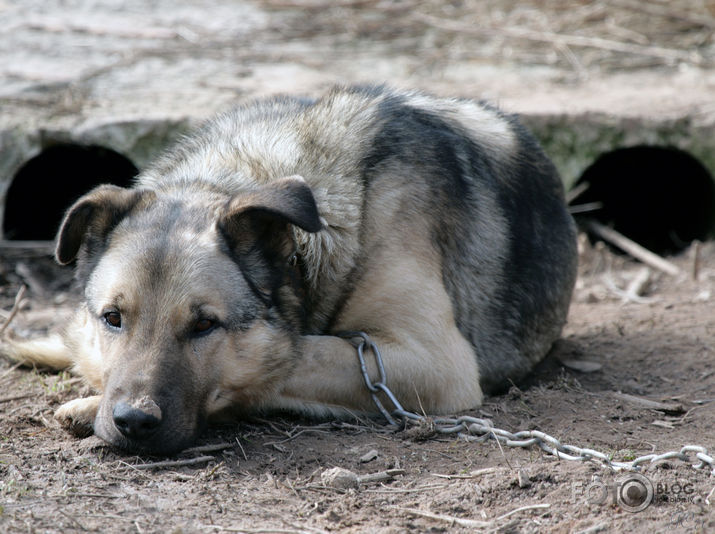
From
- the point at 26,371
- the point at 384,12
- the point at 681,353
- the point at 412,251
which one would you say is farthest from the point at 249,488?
the point at 384,12

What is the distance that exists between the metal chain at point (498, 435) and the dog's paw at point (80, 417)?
1170 mm

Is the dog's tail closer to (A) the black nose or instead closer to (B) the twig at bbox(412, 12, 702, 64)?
(A) the black nose

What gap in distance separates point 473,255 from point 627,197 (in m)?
4.51

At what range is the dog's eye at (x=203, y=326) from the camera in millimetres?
3314

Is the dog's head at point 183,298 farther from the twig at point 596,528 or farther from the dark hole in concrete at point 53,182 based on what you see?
the dark hole in concrete at point 53,182

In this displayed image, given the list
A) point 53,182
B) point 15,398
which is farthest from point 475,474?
point 53,182

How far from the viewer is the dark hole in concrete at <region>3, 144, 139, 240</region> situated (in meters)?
7.60

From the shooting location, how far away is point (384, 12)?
10.1m

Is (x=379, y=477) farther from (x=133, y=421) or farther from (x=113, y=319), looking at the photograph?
(x=113, y=319)

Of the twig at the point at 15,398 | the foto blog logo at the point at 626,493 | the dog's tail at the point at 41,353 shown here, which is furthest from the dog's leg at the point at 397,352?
the dog's tail at the point at 41,353

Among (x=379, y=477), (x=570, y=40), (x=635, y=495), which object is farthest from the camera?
(x=570, y=40)

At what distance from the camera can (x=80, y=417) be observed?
3.50 meters

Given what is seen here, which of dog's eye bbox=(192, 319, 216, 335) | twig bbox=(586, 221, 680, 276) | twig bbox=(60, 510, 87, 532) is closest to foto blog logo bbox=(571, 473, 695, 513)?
dog's eye bbox=(192, 319, 216, 335)

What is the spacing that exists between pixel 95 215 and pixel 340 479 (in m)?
1.57
